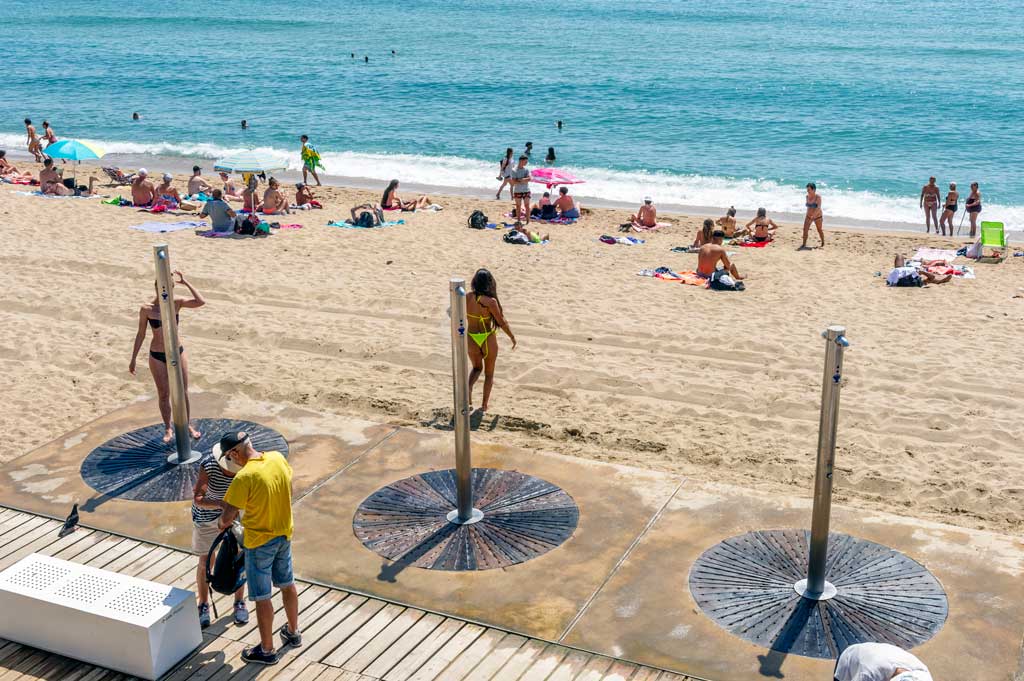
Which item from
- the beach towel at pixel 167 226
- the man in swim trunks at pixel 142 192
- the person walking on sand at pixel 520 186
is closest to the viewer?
the beach towel at pixel 167 226

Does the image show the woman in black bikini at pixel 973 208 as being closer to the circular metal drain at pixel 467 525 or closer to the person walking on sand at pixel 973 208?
the person walking on sand at pixel 973 208

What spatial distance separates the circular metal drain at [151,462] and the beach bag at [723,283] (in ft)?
26.3

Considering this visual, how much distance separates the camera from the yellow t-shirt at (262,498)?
5379mm

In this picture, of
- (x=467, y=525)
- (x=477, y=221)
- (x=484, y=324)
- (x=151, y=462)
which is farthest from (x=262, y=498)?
(x=477, y=221)

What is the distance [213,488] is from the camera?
232 inches

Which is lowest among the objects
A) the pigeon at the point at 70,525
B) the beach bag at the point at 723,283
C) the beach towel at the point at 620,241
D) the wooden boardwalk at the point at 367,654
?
the wooden boardwalk at the point at 367,654

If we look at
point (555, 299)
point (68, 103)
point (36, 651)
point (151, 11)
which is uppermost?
point (151, 11)

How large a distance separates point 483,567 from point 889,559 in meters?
2.65

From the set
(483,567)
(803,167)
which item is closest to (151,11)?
(803,167)

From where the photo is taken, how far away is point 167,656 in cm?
548

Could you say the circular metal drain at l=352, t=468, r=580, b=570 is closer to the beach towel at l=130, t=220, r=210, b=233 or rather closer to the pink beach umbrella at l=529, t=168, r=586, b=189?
the beach towel at l=130, t=220, r=210, b=233

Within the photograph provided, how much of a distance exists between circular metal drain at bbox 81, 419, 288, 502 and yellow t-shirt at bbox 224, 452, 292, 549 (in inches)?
91.4

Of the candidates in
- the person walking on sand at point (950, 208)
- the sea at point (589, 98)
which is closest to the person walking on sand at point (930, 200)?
the person walking on sand at point (950, 208)

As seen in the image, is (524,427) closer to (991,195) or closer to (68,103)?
(991,195)
